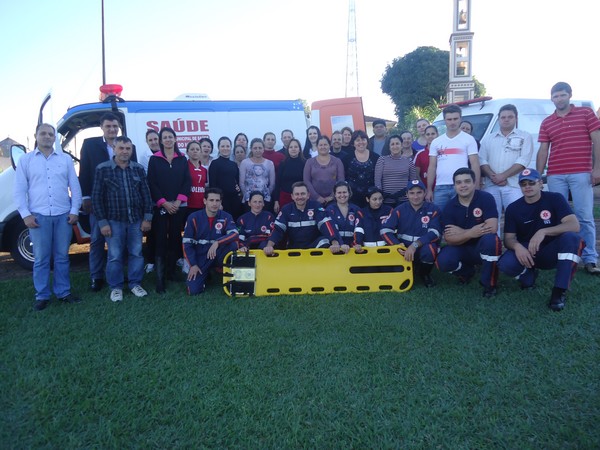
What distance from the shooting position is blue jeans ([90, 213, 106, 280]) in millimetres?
4902

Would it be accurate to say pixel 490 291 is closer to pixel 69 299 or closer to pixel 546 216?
pixel 546 216

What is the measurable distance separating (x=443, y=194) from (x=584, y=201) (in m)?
1.54

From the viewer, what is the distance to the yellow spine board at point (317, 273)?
4703mm

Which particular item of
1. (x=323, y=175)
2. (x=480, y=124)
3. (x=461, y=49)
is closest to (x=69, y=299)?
(x=323, y=175)

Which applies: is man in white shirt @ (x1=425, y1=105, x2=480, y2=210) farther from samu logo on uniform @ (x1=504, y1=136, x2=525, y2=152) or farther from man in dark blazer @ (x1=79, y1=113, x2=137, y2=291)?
man in dark blazer @ (x1=79, y1=113, x2=137, y2=291)

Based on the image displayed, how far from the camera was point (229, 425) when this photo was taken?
239 cm

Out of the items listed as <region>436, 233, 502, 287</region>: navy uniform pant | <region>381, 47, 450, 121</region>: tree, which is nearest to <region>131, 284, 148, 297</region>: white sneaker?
<region>436, 233, 502, 287</region>: navy uniform pant

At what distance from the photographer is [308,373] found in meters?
2.93

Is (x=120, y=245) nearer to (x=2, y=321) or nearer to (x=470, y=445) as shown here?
(x=2, y=321)

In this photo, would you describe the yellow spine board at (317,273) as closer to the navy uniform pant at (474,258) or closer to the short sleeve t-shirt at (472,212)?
the navy uniform pant at (474,258)

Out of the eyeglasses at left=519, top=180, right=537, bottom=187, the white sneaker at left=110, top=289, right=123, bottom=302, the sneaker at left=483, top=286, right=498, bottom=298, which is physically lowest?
the white sneaker at left=110, top=289, right=123, bottom=302

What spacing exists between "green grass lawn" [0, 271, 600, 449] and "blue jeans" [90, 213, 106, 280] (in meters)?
0.66

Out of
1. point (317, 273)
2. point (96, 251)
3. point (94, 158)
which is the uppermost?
point (94, 158)

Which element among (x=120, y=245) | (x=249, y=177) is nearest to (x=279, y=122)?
(x=249, y=177)
